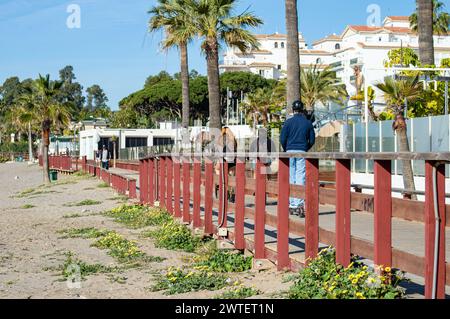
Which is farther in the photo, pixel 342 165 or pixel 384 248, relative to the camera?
pixel 342 165

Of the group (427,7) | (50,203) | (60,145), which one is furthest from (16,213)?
(60,145)

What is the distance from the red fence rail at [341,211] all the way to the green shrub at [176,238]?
0.92 feet

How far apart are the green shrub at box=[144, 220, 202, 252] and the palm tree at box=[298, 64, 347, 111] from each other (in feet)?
127

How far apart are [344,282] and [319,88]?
50.3m

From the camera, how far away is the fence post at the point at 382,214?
605 cm

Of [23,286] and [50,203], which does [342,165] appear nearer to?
[23,286]

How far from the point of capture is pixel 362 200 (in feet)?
22.0

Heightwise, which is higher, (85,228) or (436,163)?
(436,163)

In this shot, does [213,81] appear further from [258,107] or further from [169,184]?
[258,107]

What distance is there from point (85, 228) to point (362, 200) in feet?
32.7

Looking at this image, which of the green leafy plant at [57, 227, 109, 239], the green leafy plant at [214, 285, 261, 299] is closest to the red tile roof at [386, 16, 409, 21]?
the green leafy plant at [57, 227, 109, 239]

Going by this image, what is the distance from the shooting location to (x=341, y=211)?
6871mm

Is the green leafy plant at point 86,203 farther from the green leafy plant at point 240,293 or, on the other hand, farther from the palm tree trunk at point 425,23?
the green leafy plant at point 240,293
